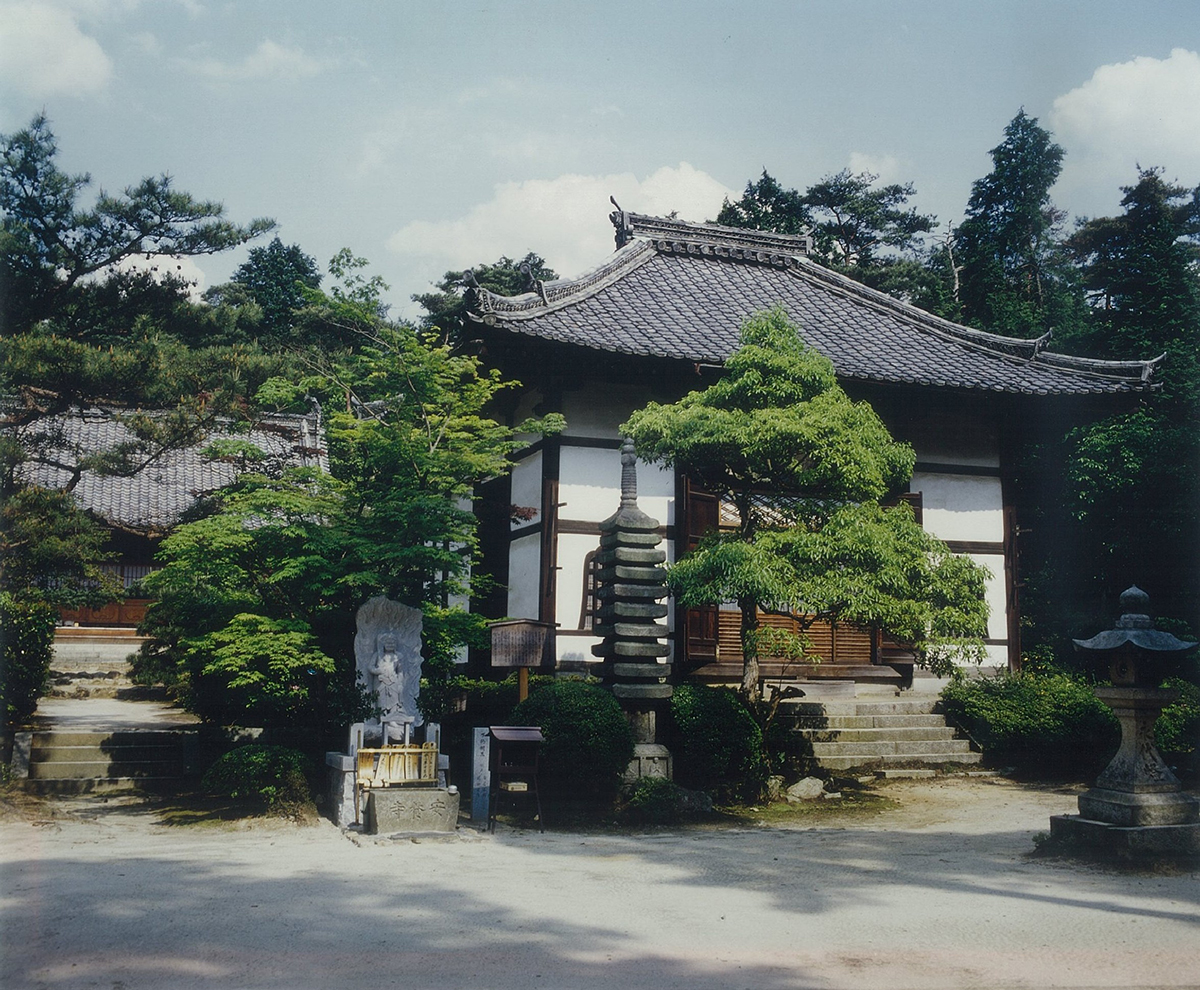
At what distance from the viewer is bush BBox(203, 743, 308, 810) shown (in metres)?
10.7

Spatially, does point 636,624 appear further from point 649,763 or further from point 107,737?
point 107,737

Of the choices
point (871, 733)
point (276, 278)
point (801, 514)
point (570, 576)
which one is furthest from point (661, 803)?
point (276, 278)

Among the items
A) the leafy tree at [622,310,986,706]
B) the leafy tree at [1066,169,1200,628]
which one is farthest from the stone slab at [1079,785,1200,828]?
the leafy tree at [1066,169,1200,628]

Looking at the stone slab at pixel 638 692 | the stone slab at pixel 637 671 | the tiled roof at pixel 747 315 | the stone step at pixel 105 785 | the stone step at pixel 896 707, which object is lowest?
the stone step at pixel 105 785

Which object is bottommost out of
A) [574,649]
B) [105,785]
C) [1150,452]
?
[105,785]

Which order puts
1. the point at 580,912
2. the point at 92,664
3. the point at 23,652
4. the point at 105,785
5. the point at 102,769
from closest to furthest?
the point at 580,912, the point at 105,785, the point at 102,769, the point at 23,652, the point at 92,664

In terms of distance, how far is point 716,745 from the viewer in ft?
37.7

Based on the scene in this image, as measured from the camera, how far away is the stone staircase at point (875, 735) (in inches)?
534

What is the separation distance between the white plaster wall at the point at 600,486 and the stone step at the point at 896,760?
4.11m

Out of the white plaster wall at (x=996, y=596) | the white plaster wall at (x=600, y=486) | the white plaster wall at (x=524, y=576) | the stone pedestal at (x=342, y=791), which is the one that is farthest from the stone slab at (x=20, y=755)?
the white plaster wall at (x=996, y=596)

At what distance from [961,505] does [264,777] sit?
11.5m

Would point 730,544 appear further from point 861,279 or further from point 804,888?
point 861,279

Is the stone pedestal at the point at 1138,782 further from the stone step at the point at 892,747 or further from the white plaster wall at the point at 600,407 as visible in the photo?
the white plaster wall at the point at 600,407

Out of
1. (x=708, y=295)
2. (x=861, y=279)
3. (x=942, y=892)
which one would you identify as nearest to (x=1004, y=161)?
(x=861, y=279)
